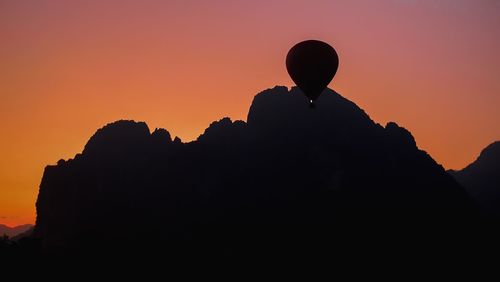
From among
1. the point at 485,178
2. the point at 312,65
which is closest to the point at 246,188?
the point at 485,178

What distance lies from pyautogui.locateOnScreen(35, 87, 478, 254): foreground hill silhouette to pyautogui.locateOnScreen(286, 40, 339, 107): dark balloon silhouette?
9614cm

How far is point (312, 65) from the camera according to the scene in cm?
3114

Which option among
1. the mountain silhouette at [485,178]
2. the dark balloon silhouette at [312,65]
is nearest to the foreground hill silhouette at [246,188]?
the mountain silhouette at [485,178]

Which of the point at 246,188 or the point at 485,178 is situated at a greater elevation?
the point at 485,178

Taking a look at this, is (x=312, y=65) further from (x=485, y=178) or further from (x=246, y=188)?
(x=485, y=178)

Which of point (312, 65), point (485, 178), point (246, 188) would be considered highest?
point (485, 178)

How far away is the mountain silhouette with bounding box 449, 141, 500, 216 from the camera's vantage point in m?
156

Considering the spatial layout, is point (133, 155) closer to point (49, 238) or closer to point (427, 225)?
point (49, 238)

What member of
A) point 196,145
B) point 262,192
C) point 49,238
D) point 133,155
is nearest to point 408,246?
point 262,192

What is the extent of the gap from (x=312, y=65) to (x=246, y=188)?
10807 cm

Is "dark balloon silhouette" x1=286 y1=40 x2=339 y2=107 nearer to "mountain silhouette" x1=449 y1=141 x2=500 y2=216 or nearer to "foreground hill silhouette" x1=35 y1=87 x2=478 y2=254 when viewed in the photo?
"foreground hill silhouette" x1=35 y1=87 x2=478 y2=254

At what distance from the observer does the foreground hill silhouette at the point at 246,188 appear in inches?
5054

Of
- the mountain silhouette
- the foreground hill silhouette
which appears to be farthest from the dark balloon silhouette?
the mountain silhouette

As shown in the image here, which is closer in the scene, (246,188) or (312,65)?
(312,65)
